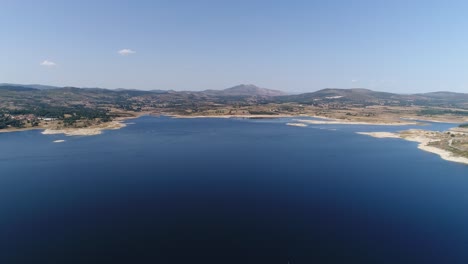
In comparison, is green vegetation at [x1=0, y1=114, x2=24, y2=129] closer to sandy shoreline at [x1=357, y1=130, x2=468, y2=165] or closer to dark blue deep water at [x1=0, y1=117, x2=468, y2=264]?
dark blue deep water at [x1=0, y1=117, x2=468, y2=264]

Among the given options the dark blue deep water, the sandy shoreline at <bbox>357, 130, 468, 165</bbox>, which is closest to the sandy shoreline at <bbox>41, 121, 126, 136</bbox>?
the dark blue deep water

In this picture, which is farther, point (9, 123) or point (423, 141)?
point (9, 123)

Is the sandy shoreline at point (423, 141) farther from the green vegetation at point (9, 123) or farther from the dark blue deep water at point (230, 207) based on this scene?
the green vegetation at point (9, 123)

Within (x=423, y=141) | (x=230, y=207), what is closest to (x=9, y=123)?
(x=230, y=207)

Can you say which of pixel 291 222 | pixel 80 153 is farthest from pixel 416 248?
pixel 80 153

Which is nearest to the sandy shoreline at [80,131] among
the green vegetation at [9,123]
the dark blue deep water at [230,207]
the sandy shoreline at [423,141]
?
the green vegetation at [9,123]

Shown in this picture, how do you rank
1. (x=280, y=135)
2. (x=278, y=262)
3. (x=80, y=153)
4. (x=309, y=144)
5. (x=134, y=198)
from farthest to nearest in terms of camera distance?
(x=280, y=135) < (x=309, y=144) < (x=80, y=153) < (x=134, y=198) < (x=278, y=262)

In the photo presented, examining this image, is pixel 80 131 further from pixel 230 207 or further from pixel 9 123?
pixel 230 207

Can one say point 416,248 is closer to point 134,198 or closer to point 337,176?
point 337,176
